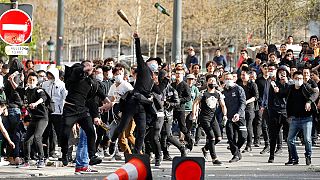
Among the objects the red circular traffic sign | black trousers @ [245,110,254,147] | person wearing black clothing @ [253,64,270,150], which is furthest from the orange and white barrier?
person wearing black clothing @ [253,64,270,150]

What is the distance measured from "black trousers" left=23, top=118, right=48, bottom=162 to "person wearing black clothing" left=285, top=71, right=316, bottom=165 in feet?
15.5

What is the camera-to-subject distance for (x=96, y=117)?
55.8 feet

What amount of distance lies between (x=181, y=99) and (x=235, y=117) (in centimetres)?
147

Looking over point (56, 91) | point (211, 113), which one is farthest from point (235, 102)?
point (56, 91)

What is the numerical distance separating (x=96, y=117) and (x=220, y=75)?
7635 millimetres

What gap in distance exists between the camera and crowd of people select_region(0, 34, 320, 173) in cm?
1667

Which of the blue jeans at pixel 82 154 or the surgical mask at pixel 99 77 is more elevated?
Result: the surgical mask at pixel 99 77

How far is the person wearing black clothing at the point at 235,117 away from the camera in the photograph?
19125 millimetres

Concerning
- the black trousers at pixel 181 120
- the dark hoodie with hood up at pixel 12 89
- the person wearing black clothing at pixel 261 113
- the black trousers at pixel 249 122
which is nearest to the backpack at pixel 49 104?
the dark hoodie with hood up at pixel 12 89

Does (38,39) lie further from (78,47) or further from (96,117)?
(96,117)

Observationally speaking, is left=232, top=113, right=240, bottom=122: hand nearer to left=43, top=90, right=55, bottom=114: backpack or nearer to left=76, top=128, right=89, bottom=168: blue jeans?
left=76, top=128, right=89, bottom=168: blue jeans

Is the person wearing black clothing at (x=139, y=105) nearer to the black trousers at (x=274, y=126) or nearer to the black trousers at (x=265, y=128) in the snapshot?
the black trousers at (x=274, y=126)

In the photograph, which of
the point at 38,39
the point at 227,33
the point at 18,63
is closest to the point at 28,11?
the point at 18,63

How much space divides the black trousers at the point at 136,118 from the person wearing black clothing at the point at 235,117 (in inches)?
105
